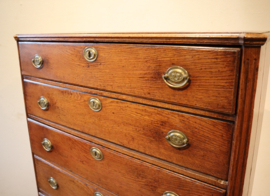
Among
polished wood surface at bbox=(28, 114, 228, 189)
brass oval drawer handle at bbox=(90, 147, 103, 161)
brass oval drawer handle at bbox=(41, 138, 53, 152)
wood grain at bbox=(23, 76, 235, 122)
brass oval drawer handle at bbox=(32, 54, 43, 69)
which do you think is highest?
brass oval drawer handle at bbox=(32, 54, 43, 69)

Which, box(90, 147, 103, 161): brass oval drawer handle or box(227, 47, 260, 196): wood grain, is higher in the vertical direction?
box(227, 47, 260, 196): wood grain

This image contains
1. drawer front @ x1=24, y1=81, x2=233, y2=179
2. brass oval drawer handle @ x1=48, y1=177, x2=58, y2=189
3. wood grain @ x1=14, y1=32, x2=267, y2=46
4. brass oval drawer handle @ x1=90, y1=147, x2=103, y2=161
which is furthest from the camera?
brass oval drawer handle @ x1=48, y1=177, x2=58, y2=189

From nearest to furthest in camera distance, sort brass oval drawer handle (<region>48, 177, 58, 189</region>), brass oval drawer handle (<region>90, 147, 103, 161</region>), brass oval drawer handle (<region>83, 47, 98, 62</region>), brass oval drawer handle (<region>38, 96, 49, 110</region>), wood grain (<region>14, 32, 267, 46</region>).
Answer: wood grain (<region>14, 32, 267, 46</region>) → brass oval drawer handle (<region>83, 47, 98, 62</region>) → brass oval drawer handle (<region>90, 147, 103, 161</region>) → brass oval drawer handle (<region>38, 96, 49, 110</region>) → brass oval drawer handle (<region>48, 177, 58, 189</region>)

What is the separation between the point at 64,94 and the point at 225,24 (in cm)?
82

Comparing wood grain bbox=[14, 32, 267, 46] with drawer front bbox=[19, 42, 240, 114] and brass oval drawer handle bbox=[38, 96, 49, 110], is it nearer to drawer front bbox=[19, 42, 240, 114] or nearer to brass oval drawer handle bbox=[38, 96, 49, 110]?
drawer front bbox=[19, 42, 240, 114]

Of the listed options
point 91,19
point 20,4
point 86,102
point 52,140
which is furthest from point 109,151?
point 20,4

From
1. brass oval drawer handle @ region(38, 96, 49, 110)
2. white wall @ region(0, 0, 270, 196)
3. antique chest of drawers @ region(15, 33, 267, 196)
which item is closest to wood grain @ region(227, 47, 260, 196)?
antique chest of drawers @ region(15, 33, 267, 196)

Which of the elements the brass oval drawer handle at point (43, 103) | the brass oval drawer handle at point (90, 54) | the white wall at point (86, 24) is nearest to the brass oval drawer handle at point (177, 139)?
the brass oval drawer handle at point (90, 54)

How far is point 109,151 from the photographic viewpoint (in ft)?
2.62

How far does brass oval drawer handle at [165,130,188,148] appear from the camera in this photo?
61 centimetres

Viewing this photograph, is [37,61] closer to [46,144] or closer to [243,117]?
[46,144]

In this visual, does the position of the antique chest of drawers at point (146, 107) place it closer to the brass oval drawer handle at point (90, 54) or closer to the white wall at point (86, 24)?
the brass oval drawer handle at point (90, 54)

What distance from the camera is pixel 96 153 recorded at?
84 cm

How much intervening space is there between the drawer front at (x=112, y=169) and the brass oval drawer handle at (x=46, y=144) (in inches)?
0.5
